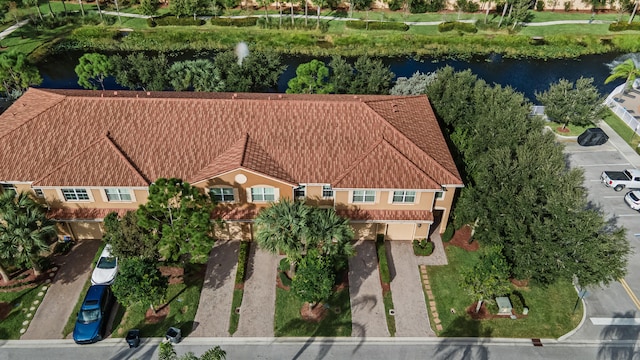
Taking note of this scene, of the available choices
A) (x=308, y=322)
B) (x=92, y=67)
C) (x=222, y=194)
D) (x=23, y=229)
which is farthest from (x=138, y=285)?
(x=92, y=67)

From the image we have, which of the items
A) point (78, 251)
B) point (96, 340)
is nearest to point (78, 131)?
point (78, 251)

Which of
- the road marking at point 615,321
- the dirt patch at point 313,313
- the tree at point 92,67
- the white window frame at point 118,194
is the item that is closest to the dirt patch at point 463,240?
the road marking at point 615,321

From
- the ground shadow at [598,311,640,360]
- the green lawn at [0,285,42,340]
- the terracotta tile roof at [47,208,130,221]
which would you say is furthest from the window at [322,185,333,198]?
the green lawn at [0,285,42,340]

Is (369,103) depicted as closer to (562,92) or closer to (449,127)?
(449,127)

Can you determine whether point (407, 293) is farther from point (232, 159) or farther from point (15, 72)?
point (15, 72)

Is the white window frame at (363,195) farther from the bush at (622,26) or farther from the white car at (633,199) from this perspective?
the bush at (622,26)

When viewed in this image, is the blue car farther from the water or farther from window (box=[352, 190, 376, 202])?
the water

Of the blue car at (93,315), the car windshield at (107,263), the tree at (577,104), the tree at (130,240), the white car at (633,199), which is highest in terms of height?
the tree at (577,104)
